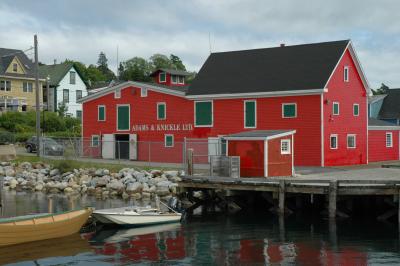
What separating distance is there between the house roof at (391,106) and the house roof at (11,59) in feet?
144

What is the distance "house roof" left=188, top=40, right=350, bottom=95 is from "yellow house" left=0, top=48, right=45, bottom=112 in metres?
35.3

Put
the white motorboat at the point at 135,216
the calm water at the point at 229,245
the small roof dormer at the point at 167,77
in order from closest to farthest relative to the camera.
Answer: the calm water at the point at 229,245, the white motorboat at the point at 135,216, the small roof dormer at the point at 167,77

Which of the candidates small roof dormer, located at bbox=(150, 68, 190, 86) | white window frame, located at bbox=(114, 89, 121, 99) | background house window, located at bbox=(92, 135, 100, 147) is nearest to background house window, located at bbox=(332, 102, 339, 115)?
white window frame, located at bbox=(114, 89, 121, 99)

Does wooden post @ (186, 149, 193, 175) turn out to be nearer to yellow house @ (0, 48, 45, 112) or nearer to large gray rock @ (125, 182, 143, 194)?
large gray rock @ (125, 182, 143, 194)

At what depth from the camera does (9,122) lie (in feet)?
214

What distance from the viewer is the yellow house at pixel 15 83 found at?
74.6 meters

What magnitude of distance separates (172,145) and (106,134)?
6.61 m

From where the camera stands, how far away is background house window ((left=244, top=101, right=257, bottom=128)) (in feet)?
141

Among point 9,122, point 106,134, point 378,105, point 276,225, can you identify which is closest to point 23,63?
point 9,122

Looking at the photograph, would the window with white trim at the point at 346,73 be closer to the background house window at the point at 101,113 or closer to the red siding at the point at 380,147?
the red siding at the point at 380,147

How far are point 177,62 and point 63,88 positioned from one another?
51633 millimetres

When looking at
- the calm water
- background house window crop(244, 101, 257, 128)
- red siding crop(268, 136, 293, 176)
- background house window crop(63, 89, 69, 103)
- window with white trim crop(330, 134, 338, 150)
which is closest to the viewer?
the calm water

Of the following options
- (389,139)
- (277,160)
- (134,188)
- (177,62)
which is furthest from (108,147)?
(177,62)

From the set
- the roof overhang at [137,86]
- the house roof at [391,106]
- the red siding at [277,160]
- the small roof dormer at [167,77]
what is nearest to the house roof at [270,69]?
the roof overhang at [137,86]
